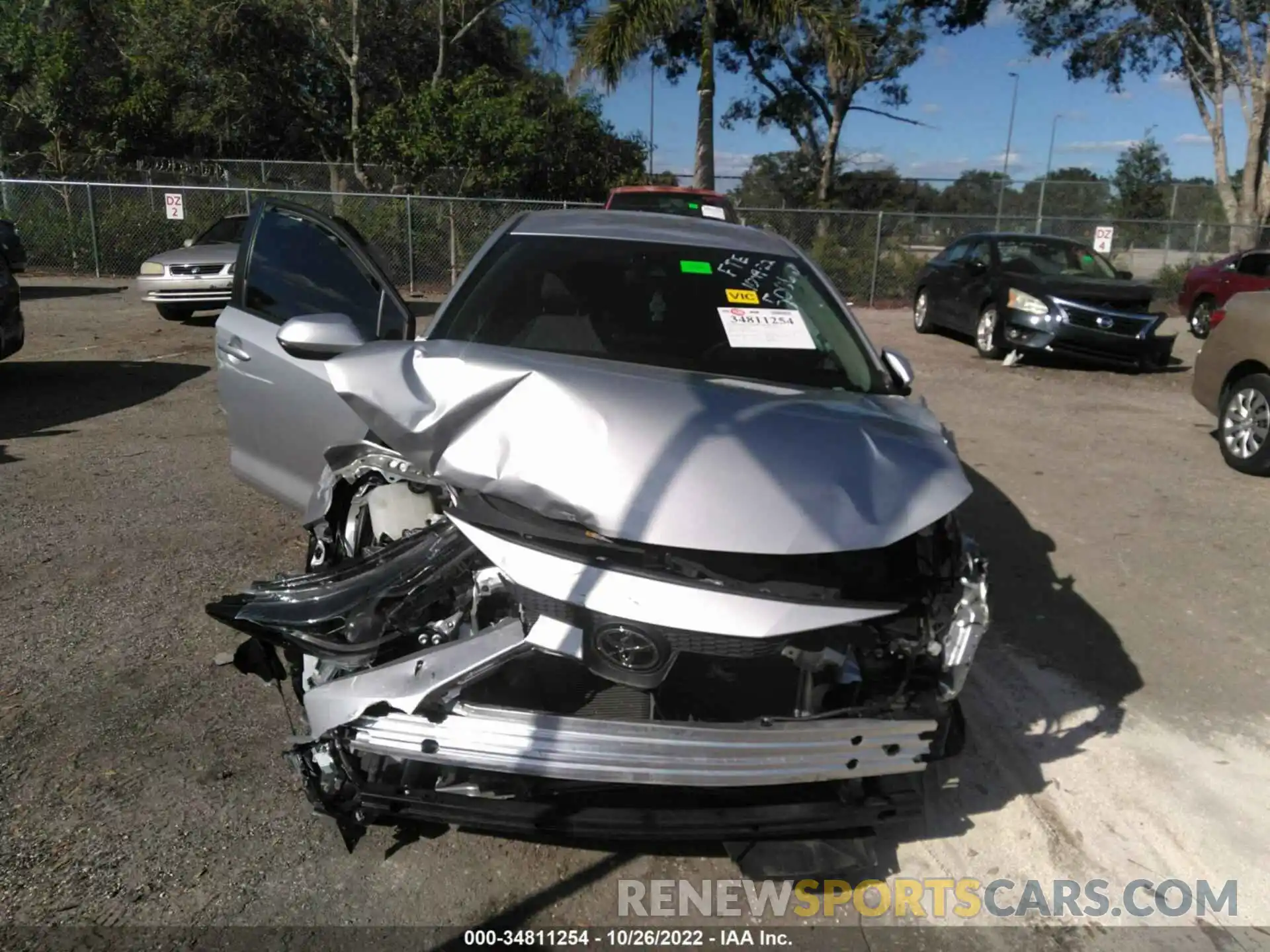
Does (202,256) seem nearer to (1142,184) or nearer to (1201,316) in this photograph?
(1201,316)

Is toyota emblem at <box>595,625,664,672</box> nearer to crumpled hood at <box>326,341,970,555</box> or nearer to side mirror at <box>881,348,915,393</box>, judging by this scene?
crumpled hood at <box>326,341,970,555</box>

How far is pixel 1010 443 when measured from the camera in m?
8.40

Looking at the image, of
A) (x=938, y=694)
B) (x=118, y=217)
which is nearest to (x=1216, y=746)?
(x=938, y=694)

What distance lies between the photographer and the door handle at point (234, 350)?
4.52 m

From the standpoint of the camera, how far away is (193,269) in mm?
12914

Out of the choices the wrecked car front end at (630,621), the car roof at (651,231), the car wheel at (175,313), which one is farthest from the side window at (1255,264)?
the car wheel at (175,313)

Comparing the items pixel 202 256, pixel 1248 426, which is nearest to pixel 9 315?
pixel 202 256

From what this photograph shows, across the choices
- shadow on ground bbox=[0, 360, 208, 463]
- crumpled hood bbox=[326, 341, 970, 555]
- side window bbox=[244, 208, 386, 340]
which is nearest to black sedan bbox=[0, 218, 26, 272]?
shadow on ground bbox=[0, 360, 208, 463]

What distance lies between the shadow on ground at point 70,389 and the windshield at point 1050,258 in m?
10.1

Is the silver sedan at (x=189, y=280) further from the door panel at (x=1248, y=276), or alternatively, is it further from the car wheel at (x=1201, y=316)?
the car wheel at (x=1201, y=316)

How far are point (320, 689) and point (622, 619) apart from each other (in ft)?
2.77

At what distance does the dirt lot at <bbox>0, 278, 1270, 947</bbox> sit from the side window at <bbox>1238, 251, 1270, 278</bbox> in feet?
27.4

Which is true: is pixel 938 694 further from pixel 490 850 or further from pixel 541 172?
pixel 541 172

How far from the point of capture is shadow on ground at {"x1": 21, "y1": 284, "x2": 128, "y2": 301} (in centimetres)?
1617
